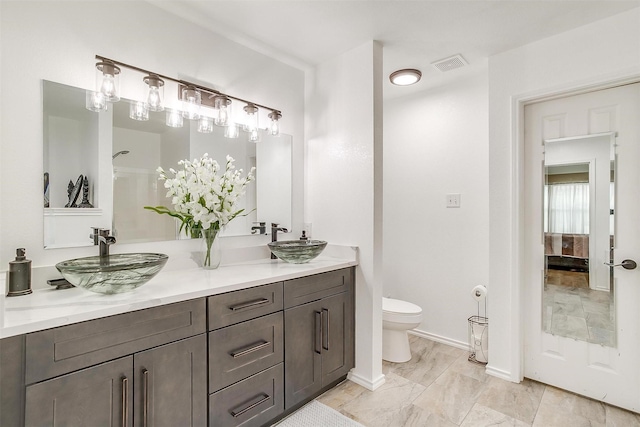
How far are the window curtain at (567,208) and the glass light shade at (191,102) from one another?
2393 millimetres

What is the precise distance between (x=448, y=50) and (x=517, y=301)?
1899 mm

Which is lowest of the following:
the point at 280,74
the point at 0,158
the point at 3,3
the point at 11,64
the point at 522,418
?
the point at 522,418

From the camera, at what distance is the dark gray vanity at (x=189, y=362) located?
3.46ft

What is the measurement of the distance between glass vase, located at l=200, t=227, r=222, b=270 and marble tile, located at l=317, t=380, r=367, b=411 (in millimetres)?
1115

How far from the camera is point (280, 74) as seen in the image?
2.48 metres

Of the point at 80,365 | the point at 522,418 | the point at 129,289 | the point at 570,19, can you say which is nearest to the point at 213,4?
the point at 129,289

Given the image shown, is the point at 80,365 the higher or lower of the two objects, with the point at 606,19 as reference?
lower

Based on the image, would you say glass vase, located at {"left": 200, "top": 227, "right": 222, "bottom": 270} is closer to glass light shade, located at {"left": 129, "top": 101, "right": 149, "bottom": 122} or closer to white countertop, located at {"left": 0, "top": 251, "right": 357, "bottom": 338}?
white countertop, located at {"left": 0, "top": 251, "right": 357, "bottom": 338}

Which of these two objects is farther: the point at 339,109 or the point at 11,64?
the point at 339,109

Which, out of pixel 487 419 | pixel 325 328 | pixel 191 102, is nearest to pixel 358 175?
pixel 325 328

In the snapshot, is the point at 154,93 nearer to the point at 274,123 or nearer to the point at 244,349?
the point at 274,123

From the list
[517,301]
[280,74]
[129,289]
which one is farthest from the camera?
[280,74]

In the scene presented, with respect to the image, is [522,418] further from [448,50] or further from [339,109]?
[448,50]

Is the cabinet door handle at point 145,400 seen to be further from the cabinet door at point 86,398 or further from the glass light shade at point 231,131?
the glass light shade at point 231,131
